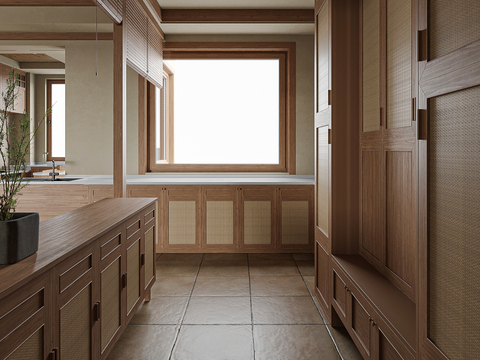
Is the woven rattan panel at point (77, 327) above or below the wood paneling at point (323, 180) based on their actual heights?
Answer: below

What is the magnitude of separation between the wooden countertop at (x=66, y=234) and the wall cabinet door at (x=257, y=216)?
1637 mm

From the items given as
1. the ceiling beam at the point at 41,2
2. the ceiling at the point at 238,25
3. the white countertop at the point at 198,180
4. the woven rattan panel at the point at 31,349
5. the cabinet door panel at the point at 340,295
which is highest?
the ceiling at the point at 238,25

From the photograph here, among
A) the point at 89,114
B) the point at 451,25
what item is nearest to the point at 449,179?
the point at 451,25

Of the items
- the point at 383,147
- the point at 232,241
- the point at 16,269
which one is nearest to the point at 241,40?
the point at 232,241

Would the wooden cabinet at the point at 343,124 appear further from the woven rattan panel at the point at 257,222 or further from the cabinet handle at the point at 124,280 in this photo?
the woven rattan panel at the point at 257,222

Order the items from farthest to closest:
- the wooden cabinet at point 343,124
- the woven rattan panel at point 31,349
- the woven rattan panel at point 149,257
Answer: the woven rattan panel at point 149,257
the wooden cabinet at point 343,124
the woven rattan panel at point 31,349

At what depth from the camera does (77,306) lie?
154cm

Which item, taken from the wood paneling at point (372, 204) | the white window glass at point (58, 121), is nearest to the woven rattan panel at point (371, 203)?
the wood paneling at point (372, 204)

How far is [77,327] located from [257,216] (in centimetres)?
289

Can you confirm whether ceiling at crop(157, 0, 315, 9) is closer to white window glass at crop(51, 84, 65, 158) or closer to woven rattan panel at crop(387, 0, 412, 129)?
white window glass at crop(51, 84, 65, 158)

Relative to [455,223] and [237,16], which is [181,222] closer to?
[237,16]

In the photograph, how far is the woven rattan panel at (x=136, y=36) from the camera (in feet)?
10.7

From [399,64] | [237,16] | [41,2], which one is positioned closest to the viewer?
[399,64]

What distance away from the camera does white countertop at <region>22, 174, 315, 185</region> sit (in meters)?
4.10
